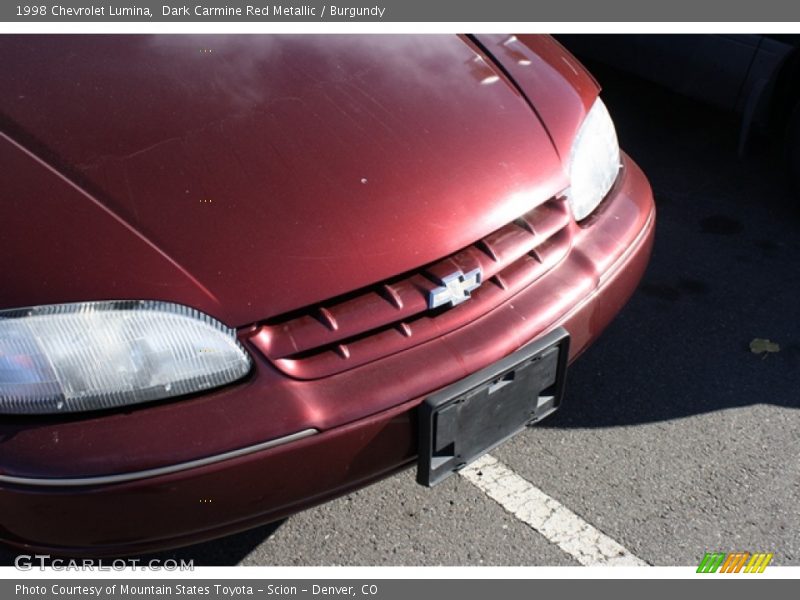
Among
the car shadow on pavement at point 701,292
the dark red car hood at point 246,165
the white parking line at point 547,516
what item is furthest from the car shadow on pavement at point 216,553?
the car shadow on pavement at point 701,292

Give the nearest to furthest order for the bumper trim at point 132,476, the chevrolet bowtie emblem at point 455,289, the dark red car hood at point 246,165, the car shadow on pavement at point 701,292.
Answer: the bumper trim at point 132,476 < the dark red car hood at point 246,165 < the chevrolet bowtie emblem at point 455,289 < the car shadow on pavement at point 701,292

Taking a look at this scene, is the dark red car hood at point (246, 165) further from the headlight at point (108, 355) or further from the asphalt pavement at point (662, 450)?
the asphalt pavement at point (662, 450)

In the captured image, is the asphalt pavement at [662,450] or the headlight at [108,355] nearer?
the headlight at [108,355]

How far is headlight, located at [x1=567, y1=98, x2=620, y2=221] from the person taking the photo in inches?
96.6

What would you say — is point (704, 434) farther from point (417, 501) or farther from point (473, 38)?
point (473, 38)

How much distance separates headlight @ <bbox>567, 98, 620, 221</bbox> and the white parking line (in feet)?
2.49

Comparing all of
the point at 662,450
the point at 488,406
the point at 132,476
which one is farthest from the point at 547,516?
the point at 132,476

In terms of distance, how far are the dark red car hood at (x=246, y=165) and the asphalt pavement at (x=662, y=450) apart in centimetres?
80

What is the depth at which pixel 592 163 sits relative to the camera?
253 centimetres

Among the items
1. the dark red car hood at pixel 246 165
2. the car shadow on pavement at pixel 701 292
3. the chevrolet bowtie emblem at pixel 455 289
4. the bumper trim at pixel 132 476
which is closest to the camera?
the bumper trim at pixel 132 476

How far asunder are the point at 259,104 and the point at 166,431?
0.85m

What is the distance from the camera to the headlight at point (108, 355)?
1838 millimetres

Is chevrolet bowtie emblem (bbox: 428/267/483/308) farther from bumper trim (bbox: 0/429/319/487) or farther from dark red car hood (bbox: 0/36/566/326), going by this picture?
bumper trim (bbox: 0/429/319/487)

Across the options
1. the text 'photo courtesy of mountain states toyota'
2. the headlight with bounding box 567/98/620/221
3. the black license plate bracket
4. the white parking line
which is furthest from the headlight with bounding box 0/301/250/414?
the headlight with bounding box 567/98/620/221
